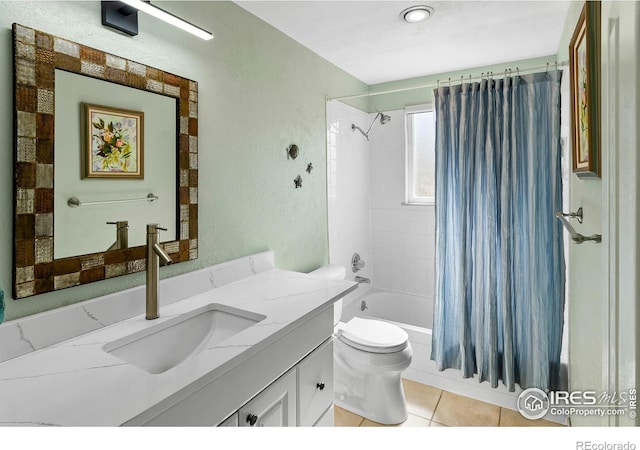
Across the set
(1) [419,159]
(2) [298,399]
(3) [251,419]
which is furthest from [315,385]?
(1) [419,159]

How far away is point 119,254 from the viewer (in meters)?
1.34

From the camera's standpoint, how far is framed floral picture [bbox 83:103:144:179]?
1229 mm

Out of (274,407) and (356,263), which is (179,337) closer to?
(274,407)

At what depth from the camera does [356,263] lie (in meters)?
3.22

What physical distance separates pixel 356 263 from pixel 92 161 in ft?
7.64

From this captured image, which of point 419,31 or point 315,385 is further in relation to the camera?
point 419,31

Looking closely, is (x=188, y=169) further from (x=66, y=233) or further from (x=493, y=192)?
(x=493, y=192)

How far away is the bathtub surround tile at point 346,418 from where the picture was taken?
6.82ft

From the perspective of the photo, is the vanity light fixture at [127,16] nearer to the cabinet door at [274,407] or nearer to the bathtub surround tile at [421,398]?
the cabinet door at [274,407]

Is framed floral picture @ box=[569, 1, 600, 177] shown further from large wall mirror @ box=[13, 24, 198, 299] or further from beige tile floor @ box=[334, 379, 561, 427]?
beige tile floor @ box=[334, 379, 561, 427]

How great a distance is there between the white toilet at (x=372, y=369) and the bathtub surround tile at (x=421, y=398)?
0.48 feet

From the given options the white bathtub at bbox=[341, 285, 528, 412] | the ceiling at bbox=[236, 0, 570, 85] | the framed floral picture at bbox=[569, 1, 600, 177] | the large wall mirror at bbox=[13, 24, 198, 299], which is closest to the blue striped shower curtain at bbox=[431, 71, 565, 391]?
the white bathtub at bbox=[341, 285, 528, 412]

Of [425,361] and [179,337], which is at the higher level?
[179,337]

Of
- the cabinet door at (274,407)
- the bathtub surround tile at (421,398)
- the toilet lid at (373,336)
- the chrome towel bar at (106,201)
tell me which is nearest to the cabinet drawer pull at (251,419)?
the cabinet door at (274,407)
